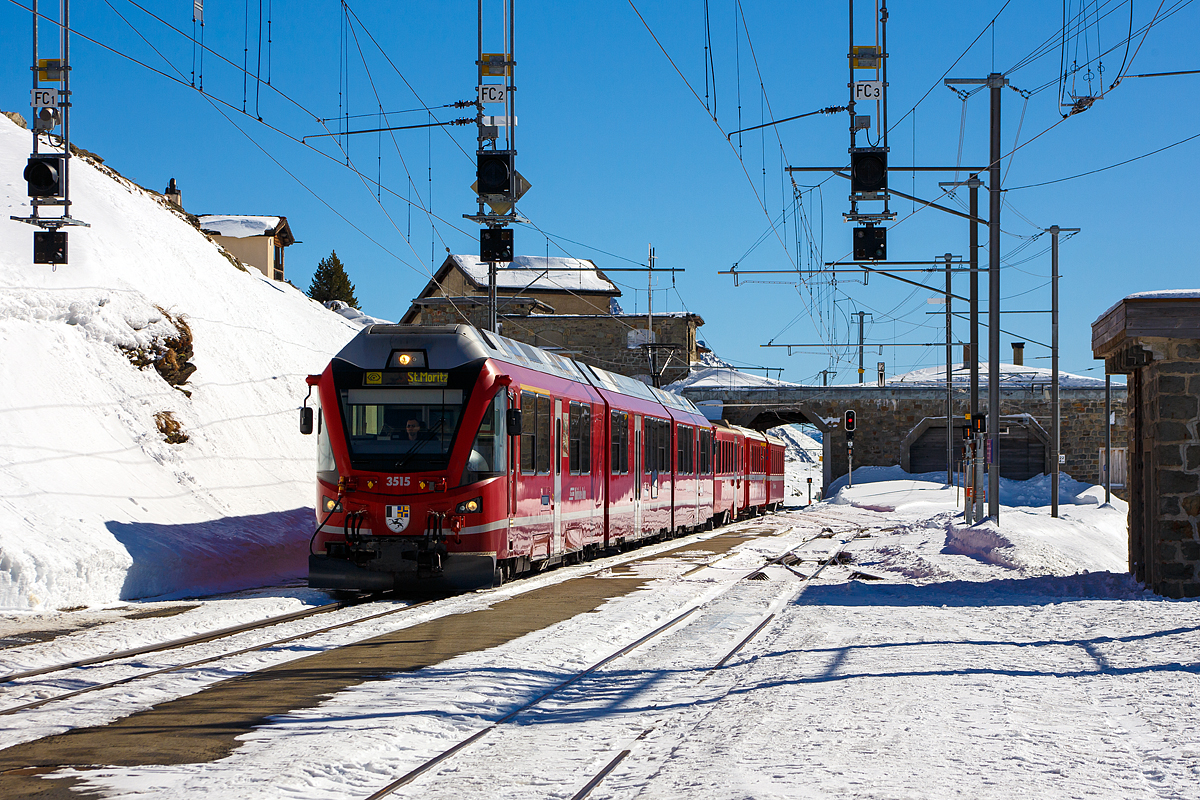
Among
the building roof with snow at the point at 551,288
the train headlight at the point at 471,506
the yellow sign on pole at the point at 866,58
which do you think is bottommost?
the train headlight at the point at 471,506

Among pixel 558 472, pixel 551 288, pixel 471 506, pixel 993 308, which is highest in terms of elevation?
pixel 551 288

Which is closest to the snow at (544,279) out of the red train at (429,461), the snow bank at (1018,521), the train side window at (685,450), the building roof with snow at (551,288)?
the building roof with snow at (551,288)

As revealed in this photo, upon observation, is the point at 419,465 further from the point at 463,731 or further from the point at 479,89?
the point at 463,731

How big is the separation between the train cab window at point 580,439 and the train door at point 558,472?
50 centimetres

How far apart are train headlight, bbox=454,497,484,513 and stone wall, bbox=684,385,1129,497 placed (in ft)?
139

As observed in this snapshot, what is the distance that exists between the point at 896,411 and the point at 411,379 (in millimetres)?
43658

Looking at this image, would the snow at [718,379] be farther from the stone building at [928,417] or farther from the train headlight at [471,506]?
the train headlight at [471,506]

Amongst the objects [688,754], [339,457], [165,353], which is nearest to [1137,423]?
[339,457]

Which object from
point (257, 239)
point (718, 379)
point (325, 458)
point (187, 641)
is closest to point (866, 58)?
point (325, 458)

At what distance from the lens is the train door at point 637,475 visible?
23125 millimetres

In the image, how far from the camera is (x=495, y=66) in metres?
17.2

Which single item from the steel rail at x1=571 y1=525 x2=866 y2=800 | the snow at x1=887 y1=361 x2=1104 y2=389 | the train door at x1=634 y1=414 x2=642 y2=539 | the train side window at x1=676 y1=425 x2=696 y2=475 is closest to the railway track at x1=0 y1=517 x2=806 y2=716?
the steel rail at x1=571 y1=525 x2=866 y2=800

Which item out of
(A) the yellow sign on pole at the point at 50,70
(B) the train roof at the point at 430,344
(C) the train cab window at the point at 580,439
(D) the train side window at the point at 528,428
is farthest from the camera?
(C) the train cab window at the point at 580,439

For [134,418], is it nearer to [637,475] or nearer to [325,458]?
[637,475]
